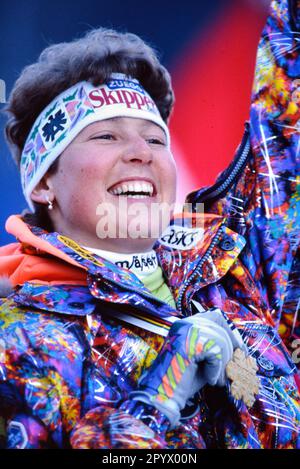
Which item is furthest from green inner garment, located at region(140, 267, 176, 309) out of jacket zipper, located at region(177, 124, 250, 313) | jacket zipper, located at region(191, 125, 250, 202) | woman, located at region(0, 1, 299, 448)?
jacket zipper, located at region(191, 125, 250, 202)

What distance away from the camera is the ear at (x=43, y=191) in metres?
1.78

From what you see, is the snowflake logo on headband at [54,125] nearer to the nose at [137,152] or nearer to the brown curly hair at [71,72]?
the brown curly hair at [71,72]

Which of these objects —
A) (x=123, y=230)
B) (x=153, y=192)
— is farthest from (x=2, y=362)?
(x=153, y=192)

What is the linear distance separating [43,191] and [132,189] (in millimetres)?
268

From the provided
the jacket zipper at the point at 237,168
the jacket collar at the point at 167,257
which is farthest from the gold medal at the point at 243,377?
the jacket zipper at the point at 237,168

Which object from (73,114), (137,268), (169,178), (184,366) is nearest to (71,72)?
(73,114)

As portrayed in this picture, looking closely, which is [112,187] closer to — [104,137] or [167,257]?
[104,137]

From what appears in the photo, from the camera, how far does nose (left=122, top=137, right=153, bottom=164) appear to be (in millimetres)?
1707

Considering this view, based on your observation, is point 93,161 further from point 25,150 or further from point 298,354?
point 298,354

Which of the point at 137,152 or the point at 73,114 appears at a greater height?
the point at 73,114

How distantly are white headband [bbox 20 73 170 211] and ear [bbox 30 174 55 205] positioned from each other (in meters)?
0.02

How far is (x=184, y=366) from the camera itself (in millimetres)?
1379

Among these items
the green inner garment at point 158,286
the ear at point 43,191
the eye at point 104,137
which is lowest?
the green inner garment at point 158,286
